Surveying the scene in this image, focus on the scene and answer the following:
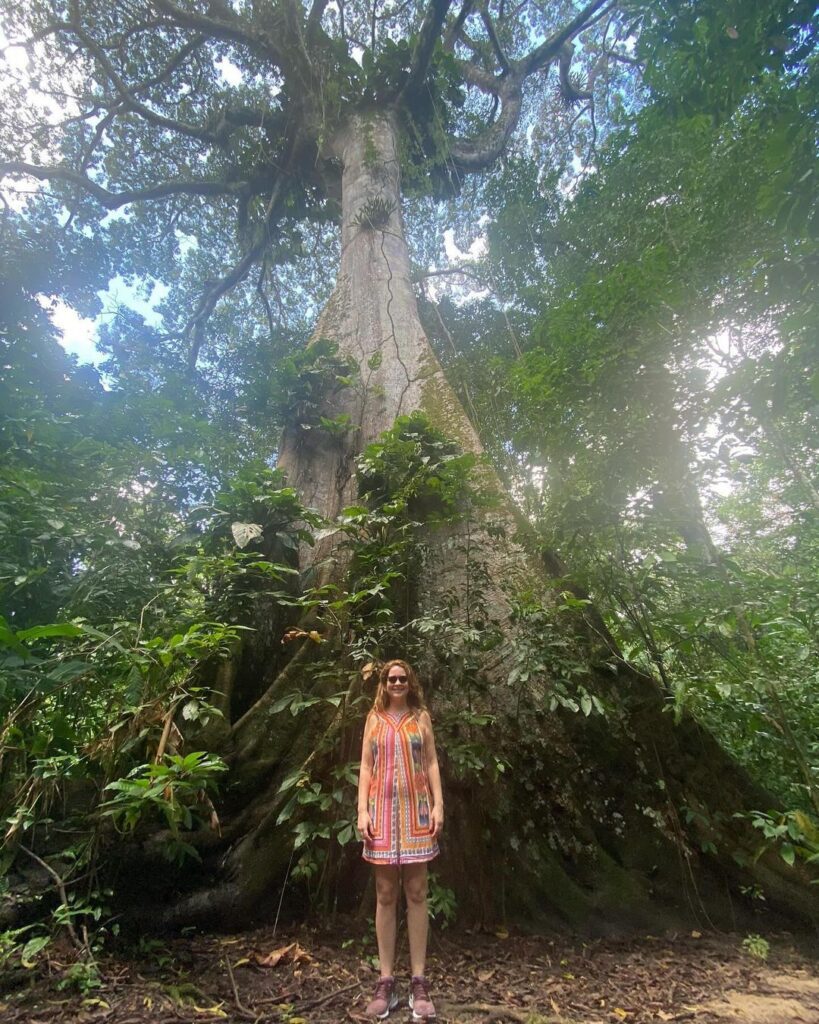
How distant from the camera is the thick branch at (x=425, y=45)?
20.5 ft

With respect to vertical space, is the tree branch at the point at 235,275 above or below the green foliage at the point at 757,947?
above

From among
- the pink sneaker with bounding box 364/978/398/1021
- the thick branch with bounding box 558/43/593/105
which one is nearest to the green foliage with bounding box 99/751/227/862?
the pink sneaker with bounding box 364/978/398/1021

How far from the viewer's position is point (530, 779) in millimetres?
2471

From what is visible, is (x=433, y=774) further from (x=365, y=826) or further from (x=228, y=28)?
(x=228, y=28)

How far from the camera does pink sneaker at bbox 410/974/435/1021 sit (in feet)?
5.47

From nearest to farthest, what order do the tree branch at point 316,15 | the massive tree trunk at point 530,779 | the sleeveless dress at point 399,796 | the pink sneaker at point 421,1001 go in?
the pink sneaker at point 421,1001 → the sleeveless dress at point 399,796 → the massive tree trunk at point 530,779 → the tree branch at point 316,15

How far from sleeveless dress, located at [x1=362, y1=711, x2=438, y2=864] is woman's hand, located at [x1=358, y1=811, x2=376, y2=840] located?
0.8 inches

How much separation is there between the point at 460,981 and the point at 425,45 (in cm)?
930

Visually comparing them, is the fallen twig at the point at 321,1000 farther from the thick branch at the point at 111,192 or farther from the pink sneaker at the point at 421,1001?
the thick branch at the point at 111,192

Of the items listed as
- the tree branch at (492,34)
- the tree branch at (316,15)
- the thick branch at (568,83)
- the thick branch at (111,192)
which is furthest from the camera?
the thick branch at (568,83)

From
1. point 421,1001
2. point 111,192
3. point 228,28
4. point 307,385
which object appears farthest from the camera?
point 111,192

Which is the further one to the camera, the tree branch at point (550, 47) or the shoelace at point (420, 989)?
the tree branch at point (550, 47)

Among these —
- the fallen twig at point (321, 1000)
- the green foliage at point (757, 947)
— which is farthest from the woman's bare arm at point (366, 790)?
the green foliage at point (757, 947)

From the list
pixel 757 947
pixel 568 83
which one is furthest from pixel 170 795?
pixel 568 83
